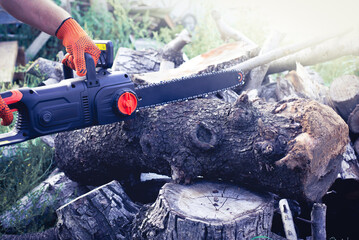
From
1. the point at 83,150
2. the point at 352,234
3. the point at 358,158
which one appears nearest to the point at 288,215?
the point at 352,234

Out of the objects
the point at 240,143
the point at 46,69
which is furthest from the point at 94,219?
the point at 46,69

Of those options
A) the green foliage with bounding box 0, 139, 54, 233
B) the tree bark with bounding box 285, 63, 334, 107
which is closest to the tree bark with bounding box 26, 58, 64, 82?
the green foliage with bounding box 0, 139, 54, 233

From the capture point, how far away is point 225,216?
6.25ft

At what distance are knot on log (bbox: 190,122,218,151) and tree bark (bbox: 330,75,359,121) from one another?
1.74 m

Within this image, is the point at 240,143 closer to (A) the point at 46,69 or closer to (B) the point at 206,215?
(B) the point at 206,215

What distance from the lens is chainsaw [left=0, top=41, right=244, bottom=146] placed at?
1966 mm

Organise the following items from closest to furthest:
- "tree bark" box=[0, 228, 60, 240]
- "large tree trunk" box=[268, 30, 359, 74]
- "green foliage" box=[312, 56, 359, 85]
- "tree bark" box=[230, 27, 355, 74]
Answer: "tree bark" box=[0, 228, 60, 240] → "tree bark" box=[230, 27, 355, 74] → "large tree trunk" box=[268, 30, 359, 74] → "green foliage" box=[312, 56, 359, 85]


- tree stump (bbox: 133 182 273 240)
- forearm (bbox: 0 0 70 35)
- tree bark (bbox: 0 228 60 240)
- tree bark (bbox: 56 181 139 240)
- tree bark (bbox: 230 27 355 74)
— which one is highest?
forearm (bbox: 0 0 70 35)

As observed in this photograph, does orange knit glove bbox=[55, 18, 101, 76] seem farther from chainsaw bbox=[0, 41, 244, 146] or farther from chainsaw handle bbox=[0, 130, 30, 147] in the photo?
chainsaw handle bbox=[0, 130, 30, 147]

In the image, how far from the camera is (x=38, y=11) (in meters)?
2.15

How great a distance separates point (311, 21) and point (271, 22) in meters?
0.88

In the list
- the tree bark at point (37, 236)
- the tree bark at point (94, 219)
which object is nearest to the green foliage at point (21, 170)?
the tree bark at point (37, 236)

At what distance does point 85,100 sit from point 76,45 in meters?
0.35

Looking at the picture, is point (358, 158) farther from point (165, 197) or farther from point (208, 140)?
point (165, 197)
